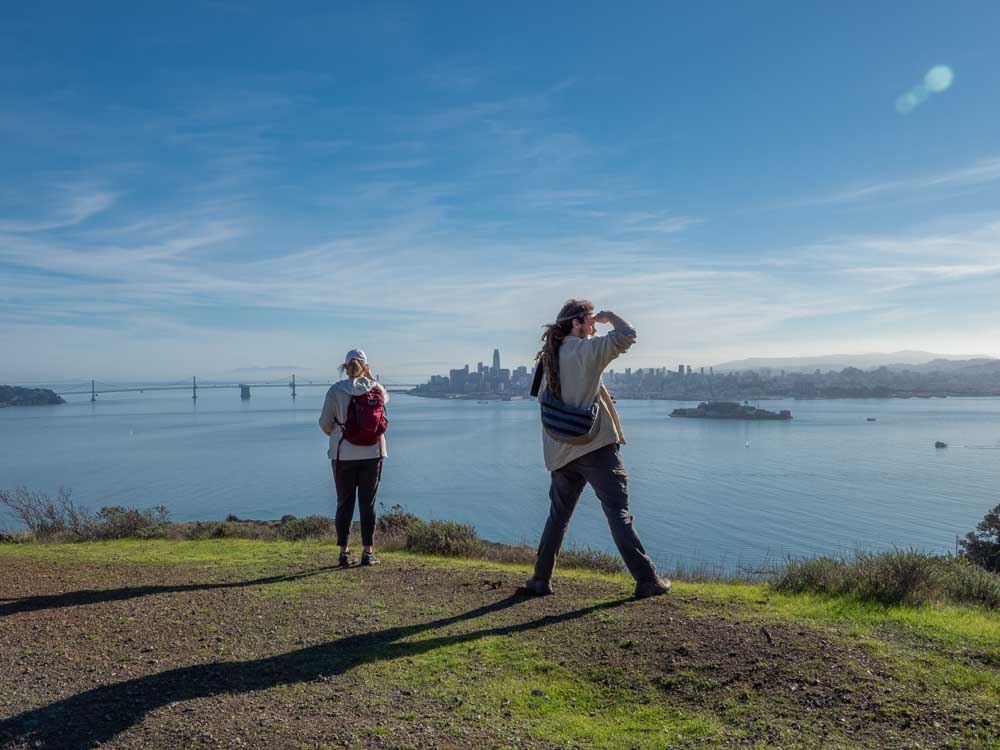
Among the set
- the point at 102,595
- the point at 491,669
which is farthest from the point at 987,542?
the point at 102,595

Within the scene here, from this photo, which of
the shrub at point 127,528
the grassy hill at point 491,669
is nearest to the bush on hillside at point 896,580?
the grassy hill at point 491,669

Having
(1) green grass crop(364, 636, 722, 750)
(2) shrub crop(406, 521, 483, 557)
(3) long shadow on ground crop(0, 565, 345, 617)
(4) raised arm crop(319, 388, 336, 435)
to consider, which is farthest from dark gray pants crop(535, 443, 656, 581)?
(2) shrub crop(406, 521, 483, 557)

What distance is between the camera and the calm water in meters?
28.8

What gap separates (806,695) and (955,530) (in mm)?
30209

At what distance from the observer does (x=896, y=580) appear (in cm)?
444

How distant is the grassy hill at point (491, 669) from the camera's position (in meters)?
2.75

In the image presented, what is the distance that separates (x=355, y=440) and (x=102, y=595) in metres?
2.12

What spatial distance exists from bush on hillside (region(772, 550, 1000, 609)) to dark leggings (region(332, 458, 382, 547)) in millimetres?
3235

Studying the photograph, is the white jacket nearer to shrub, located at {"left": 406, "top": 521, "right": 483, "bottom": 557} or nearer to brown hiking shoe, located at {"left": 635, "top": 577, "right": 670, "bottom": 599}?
shrub, located at {"left": 406, "top": 521, "right": 483, "bottom": 557}

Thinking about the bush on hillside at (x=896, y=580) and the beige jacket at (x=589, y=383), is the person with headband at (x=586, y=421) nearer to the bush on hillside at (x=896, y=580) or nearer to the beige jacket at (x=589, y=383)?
the beige jacket at (x=589, y=383)

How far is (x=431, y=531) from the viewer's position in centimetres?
762

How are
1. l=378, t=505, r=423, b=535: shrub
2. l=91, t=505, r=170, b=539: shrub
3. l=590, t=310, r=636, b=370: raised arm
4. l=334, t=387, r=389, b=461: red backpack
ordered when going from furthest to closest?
l=378, t=505, r=423, b=535: shrub < l=91, t=505, r=170, b=539: shrub < l=334, t=387, r=389, b=461: red backpack < l=590, t=310, r=636, b=370: raised arm

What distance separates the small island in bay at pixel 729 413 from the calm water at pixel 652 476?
184 inches

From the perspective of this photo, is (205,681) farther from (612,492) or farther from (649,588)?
(649,588)
